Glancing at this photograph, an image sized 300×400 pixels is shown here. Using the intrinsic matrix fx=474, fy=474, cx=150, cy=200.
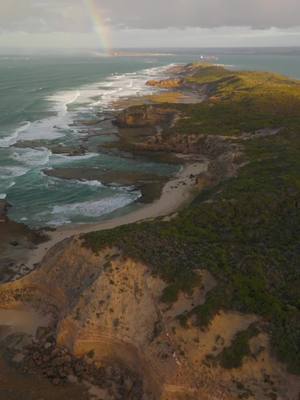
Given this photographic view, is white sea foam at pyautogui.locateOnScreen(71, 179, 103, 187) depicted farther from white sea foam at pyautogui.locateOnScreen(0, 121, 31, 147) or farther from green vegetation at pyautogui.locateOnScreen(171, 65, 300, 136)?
white sea foam at pyautogui.locateOnScreen(0, 121, 31, 147)

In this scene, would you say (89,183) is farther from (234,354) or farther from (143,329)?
(234,354)

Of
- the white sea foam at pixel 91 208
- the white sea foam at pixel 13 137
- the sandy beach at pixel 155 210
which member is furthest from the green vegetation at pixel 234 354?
the white sea foam at pixel 13 137

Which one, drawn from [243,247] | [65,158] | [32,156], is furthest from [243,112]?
[243,247]

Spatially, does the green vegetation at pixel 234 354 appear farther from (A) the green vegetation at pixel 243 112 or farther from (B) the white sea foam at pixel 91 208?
(A) the green vegetation at pixel 243 112

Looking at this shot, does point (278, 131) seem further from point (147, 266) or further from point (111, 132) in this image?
point (147, 266)

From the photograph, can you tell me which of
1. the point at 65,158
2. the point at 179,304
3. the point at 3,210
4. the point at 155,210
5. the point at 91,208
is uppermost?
the point at 179,304

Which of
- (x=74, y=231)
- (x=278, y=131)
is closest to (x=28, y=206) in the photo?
(x=74, y=231)

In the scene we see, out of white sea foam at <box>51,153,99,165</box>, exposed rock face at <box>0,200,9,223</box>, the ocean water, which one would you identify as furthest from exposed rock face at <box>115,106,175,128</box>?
exposed rock face at <box>0,200,9,223</box>
